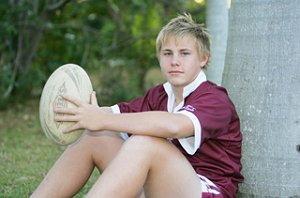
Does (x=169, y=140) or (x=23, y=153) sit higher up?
(x=169, y=140)

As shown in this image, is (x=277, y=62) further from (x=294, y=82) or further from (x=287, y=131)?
(x=287, y=131)

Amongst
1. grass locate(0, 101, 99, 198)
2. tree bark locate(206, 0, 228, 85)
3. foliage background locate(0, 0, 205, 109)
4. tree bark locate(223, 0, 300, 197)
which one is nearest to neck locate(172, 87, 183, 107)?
tree bark locate(223, 0, 300, 197)

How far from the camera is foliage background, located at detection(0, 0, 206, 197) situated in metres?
9.12

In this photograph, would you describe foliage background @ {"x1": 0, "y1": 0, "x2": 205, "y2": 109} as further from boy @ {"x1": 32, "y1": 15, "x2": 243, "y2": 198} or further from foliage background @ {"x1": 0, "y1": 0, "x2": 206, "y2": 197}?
boy @ {"x1": 32, "y1": 15, "x2": 243, "y2": 198}

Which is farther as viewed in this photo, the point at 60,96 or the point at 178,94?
the point at 178,94

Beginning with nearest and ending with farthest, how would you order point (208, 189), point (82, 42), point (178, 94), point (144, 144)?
point (144, 144) < point (208, 189) < point (178, 94) < point (82, 42)

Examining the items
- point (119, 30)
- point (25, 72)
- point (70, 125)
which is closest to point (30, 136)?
point (25, 72)

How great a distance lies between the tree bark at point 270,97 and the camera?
3773 millimetres

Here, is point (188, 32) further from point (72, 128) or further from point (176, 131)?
point (72, 128)

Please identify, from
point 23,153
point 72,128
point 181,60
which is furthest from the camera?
point 23,153

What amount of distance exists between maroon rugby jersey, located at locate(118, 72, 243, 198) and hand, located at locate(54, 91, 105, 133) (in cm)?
42

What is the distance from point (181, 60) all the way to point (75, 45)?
251 inches

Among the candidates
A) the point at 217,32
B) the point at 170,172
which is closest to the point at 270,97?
the point at 170,172

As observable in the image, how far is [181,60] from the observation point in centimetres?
370
